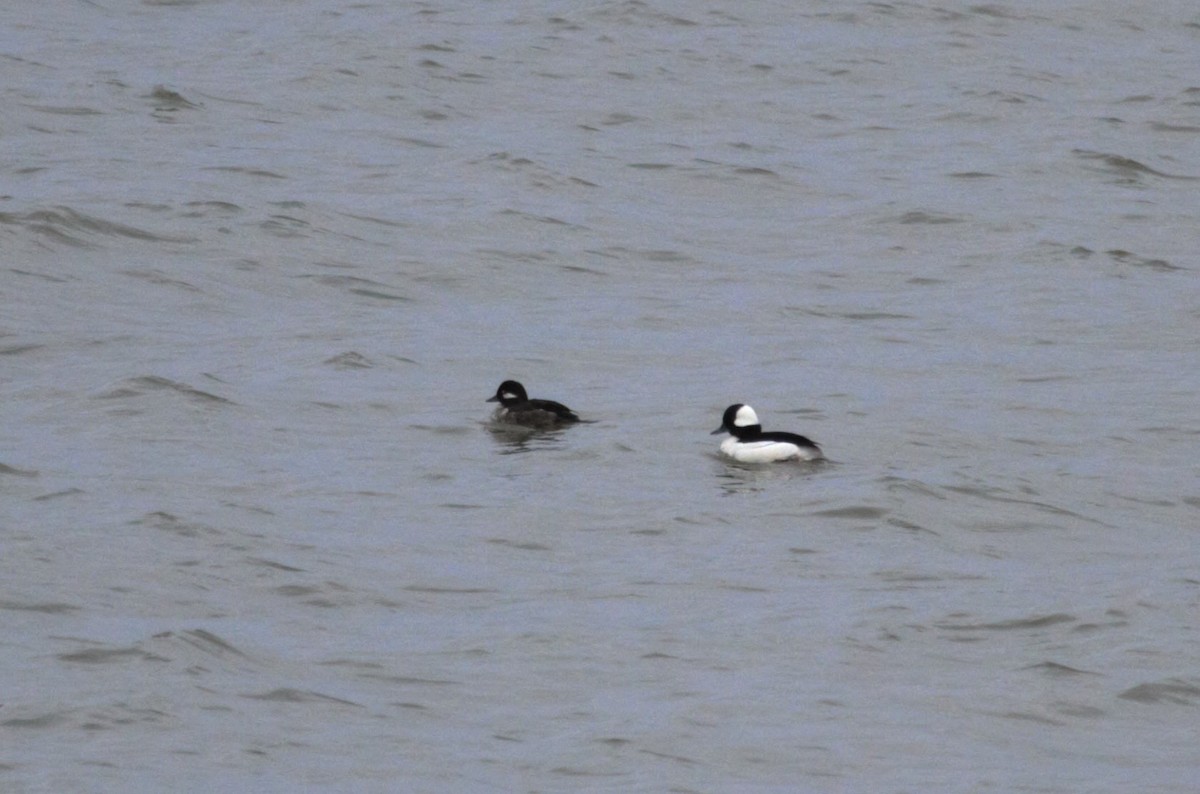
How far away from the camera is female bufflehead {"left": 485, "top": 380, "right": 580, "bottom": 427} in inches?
570

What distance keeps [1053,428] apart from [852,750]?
6.58 m

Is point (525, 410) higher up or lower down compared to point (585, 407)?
higher up

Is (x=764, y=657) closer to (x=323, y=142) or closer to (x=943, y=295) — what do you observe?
(x=943, y=295)

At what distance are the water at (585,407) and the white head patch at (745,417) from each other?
0.97 ft

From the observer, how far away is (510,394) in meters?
14.9

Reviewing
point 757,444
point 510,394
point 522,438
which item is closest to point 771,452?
point 757,444

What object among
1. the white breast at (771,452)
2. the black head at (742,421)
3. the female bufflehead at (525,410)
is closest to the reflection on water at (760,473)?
the white breast at (771,452)

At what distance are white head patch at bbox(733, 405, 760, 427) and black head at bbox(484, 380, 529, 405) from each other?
167 centimetres

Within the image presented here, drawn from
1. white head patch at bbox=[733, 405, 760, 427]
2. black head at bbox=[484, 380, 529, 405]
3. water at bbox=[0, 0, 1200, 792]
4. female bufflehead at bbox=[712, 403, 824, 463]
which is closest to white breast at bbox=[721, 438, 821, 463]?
female bufflehead at bbox=[712, 403, 824, 463]

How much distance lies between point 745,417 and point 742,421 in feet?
0.11

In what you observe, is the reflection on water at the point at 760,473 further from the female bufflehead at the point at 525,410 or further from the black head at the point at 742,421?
the female bufflehead at the point at 525,410

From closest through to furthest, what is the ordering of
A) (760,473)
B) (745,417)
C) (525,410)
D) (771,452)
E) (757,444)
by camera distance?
1. (760,473)
2. (771,452)
3. (757,444)
4. (745,417)
5. (525,410)

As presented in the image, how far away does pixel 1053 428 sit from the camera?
1454cm

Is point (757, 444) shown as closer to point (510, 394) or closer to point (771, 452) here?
point (771, 452)
